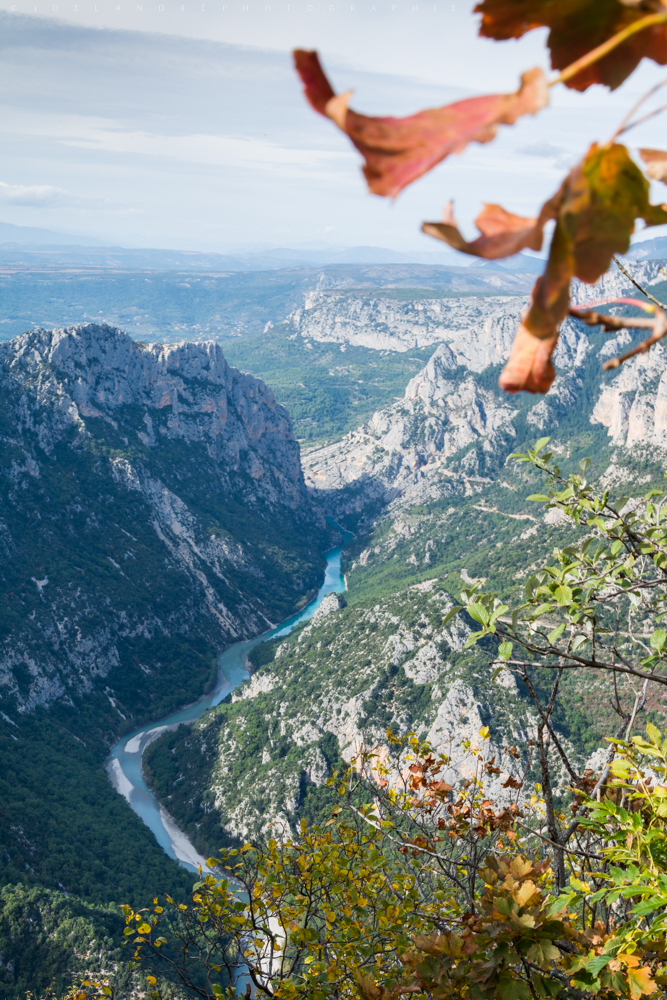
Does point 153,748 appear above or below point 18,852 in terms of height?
below

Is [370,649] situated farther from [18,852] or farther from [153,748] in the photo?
[18,852]

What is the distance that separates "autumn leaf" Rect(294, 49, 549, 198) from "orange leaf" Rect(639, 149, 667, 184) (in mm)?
418

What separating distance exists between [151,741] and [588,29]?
8291 cm

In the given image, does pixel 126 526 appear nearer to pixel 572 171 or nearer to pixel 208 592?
pixel 208 592

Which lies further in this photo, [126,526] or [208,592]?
[208,592]

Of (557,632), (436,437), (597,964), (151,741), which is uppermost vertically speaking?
(557,632)

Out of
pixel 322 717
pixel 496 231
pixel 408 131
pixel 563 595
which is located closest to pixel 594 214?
pixel 496 231

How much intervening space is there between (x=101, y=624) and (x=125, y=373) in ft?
148

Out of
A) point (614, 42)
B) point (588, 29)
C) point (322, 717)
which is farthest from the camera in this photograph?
point (322, 717)

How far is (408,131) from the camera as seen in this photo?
118 centimetres

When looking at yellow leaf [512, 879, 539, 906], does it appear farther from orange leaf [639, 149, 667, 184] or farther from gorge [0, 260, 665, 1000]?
gorge [0, 260, 665, 1000]

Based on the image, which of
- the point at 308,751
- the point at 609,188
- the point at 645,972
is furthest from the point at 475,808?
the point at 308,751

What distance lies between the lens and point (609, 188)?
1121 millimetres

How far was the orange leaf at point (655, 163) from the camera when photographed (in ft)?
4.51
